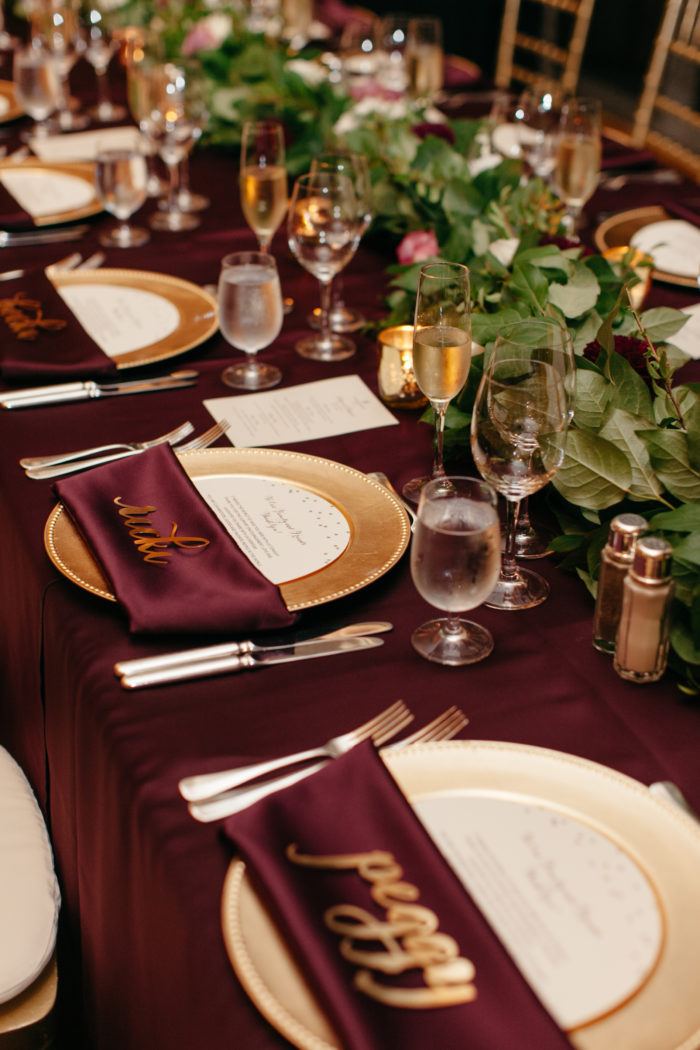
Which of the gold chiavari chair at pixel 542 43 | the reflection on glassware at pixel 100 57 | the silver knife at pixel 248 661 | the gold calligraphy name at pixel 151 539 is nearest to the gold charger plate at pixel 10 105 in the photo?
the reflection on glassware at pixel 100 57

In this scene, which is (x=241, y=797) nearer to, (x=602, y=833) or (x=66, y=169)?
(x=602, y=833)

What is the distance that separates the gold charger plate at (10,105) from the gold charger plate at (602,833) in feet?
7.82

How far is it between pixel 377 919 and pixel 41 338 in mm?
1146

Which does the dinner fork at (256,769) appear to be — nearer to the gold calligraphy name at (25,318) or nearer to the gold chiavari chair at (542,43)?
the gold calligraphy name at (25,318)

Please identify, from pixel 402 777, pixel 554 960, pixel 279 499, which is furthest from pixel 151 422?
pixel 554 960

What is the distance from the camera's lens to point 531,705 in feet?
3.20

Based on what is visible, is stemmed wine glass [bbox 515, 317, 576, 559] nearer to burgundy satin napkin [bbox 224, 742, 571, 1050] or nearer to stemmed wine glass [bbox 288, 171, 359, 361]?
burgundy satin napkin [bbox 224, 742, 571, 1050]

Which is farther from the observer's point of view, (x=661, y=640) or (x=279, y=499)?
(x=279, y=499)

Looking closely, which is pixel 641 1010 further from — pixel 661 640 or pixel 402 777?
pixel 661 640

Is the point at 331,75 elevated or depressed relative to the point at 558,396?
depressed

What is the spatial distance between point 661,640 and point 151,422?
0.76 m

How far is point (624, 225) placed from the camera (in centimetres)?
209

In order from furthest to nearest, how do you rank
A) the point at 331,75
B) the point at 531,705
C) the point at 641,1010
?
1. the point at 331,75
2. the point at 531,705
3. the point at 641,1010

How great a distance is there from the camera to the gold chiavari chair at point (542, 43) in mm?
4274
